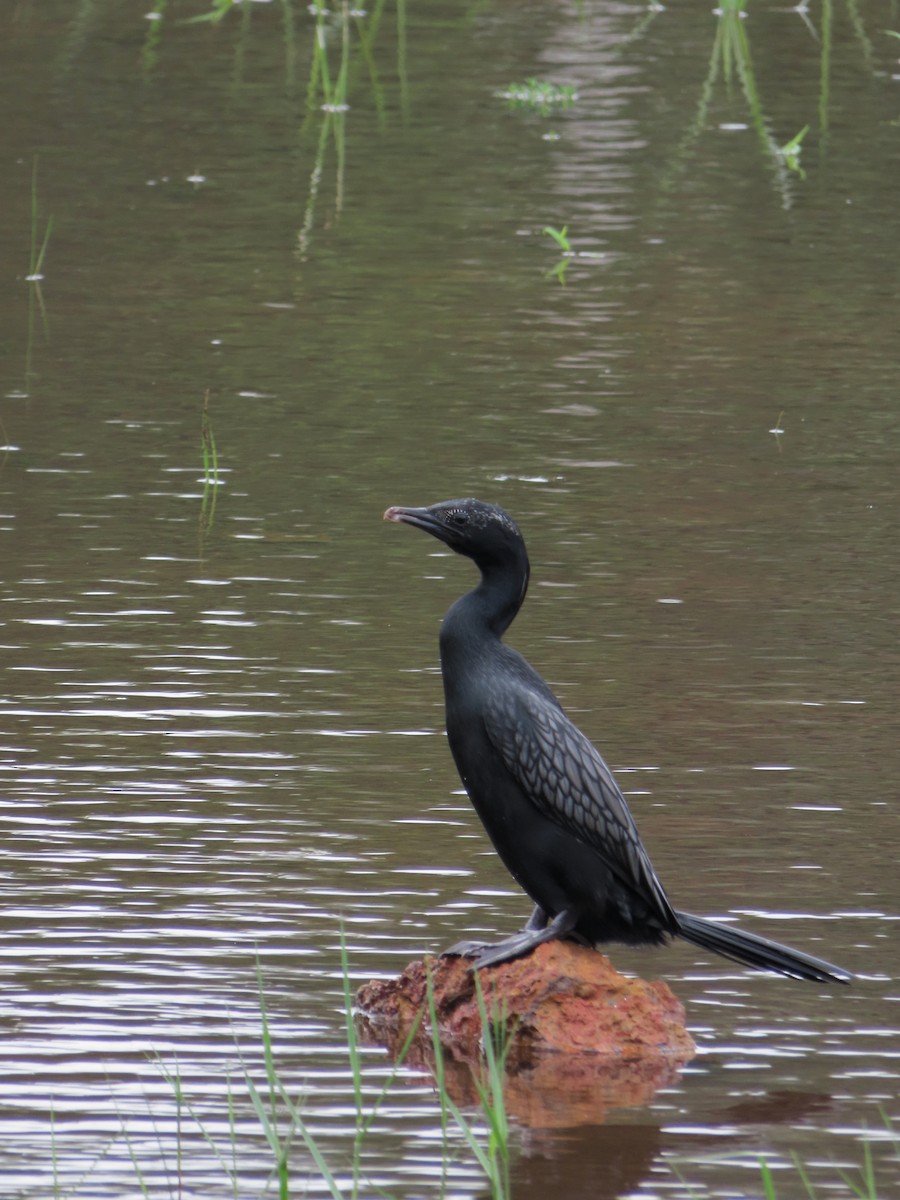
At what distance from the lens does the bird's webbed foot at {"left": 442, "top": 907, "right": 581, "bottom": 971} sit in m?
5.35

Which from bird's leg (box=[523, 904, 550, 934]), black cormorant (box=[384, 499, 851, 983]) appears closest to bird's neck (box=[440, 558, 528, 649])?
black cormorant (box=[384, 499, 851, 983])

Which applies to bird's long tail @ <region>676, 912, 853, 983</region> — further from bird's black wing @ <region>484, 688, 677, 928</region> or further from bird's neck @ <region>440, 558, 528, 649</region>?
bird's neck @ <region>440, 558, 528, 649</region>

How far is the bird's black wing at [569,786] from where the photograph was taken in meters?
5.34

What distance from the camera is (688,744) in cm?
727

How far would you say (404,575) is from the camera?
8859 mm

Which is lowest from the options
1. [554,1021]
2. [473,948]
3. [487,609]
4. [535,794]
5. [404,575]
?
[404,575]

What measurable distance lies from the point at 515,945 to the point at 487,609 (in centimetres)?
73

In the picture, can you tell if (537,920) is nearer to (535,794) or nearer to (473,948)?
(473,948)

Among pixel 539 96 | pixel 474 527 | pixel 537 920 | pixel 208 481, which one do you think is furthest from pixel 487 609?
pixel 539 96

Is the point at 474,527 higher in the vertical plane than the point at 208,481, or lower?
higher

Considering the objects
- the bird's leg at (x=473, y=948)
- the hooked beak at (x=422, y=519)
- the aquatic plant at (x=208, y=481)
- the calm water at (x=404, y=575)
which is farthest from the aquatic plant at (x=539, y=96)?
the bird's leg at (x=473, y=948)

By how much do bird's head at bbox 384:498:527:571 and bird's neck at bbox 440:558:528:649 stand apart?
3 cm

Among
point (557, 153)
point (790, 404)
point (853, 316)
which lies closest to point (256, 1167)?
point (790, 404)

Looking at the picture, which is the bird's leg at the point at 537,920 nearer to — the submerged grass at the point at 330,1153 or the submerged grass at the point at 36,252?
the submerged grass at the point at 330,1153
